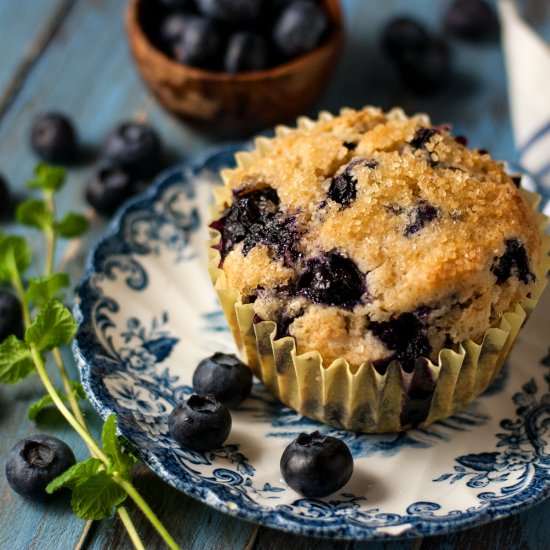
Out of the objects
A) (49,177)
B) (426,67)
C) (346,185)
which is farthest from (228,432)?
(426,67)

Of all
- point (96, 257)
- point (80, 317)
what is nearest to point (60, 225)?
point (96, 257)

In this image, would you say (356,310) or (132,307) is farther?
(132,307)

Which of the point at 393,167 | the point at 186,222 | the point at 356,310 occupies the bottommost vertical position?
the point at 186,222

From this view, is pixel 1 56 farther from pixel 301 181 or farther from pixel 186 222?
pixel 301 181

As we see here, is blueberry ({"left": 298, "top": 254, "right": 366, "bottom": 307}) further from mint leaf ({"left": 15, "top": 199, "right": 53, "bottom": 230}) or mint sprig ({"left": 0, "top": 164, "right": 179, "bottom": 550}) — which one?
mint leaf ({"left": 15, "top": 199, "right": 53, "bottom": 230})

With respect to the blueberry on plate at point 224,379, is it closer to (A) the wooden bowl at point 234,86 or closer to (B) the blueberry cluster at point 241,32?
(A) the wooden bowl at point 234,86

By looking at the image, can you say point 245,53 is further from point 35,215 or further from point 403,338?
point 403,338
